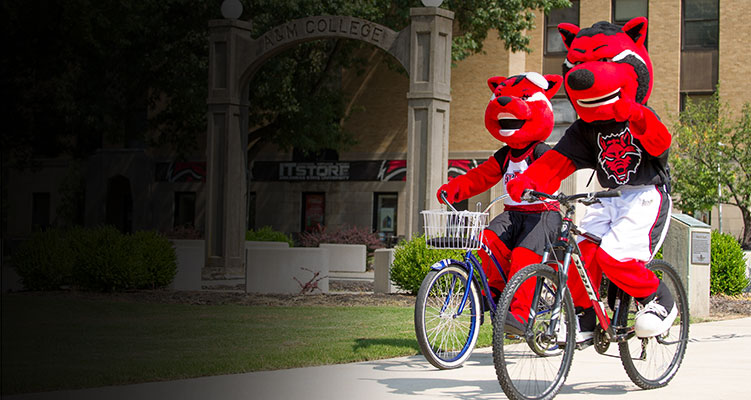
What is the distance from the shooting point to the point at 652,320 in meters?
6.21

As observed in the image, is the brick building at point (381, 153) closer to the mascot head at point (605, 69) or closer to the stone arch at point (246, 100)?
the stone arch at point (246, 100)

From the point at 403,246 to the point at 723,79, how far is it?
20.7 metres

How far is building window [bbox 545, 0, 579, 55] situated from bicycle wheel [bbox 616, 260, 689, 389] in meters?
27.2

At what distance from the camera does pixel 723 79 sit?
3103 cm

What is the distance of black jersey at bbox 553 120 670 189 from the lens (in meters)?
6.41

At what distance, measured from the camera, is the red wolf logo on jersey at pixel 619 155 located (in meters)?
6.41

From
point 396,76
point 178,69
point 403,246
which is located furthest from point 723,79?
point 403,246

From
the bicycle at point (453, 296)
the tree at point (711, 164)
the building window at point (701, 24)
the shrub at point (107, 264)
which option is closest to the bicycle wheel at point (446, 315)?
the bicycle at point (453, 296)

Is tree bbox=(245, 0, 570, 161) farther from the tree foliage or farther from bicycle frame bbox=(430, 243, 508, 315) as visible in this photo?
bicycle frame bbox=(430, 243, 508, 315)

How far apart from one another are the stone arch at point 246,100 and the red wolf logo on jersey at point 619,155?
8.95m

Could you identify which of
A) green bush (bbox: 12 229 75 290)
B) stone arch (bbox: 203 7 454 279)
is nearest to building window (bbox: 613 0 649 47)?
stone arch (bbox: 203 7 454 279)

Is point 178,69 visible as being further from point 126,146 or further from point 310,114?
point 126,146

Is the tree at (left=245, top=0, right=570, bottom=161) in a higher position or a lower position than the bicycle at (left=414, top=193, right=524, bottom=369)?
higher

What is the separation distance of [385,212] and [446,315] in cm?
2903
